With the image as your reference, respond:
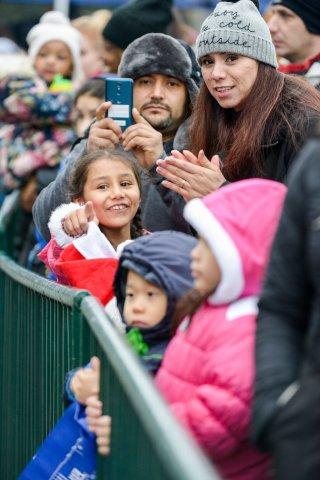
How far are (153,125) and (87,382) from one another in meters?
2.13

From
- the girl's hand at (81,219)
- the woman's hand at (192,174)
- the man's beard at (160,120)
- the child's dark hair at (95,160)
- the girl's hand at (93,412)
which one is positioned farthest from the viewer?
the man's beard at (160,120)

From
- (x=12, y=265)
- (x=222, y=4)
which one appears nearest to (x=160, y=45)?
(x=222, y=4)

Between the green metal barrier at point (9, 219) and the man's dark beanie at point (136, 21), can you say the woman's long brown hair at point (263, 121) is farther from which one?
the green metal barrier at point (9, 219)

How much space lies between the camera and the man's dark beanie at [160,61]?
638cm

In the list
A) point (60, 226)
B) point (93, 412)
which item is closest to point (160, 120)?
point (60, 226)

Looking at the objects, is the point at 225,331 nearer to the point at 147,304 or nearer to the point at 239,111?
the point at 147,304

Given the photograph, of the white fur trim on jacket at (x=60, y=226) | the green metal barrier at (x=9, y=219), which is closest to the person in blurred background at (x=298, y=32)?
the white fur trim on jacket at (x=60, y=226)

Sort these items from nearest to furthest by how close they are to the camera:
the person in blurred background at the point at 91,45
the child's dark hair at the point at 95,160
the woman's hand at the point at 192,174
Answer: the woman's hand at the point at 192,174 < the child's dark hair at the point at 95,160 < the person in blurred background at the point at 91,45

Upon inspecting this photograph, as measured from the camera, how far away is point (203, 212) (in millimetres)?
3648

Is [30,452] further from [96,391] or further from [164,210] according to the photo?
[96,391]

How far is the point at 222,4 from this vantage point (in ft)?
19.4

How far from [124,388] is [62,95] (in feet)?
21.8

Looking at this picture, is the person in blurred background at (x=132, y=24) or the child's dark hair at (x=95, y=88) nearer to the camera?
the person in blurred background at (x=132, y=24)

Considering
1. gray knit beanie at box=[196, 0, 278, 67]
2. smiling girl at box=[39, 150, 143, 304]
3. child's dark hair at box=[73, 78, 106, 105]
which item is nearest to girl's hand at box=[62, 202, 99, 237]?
smiling girl at box=[39, 150, 143, 304]
